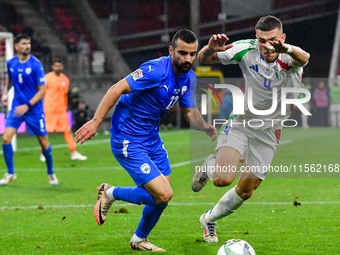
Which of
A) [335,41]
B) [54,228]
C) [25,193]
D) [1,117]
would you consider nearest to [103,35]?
[1,117]

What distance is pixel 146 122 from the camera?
174 inches

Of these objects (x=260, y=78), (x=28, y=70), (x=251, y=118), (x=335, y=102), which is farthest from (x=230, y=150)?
(x=335, y=102)

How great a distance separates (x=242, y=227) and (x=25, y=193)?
3.67 m

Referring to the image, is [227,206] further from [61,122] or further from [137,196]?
[61,122]

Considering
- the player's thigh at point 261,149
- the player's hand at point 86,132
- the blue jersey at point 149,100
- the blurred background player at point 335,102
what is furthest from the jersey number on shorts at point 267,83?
the blurred background player at point 335,102

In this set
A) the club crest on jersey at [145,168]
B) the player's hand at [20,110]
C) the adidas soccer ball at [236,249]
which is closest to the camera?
the adidas soccer ball at [236,249]

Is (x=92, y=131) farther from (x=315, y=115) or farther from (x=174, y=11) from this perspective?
(x=174, y=11)

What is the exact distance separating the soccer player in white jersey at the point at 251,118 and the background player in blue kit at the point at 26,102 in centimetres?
392

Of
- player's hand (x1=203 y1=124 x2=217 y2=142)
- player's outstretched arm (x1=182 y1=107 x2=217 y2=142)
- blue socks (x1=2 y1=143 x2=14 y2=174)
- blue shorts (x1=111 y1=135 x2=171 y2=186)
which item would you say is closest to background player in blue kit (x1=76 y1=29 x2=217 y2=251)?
blue shorts (x1=111 y1=135 x2=171 y2=186)

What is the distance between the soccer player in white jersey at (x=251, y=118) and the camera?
455 centimetres

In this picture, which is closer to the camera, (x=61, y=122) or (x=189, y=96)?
(x=189, y=96)

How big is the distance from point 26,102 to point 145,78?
15.0 feet

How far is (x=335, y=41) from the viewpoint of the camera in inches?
891

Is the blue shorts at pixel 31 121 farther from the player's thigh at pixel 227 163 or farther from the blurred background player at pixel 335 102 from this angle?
the blurred background player at pixel 335 102
